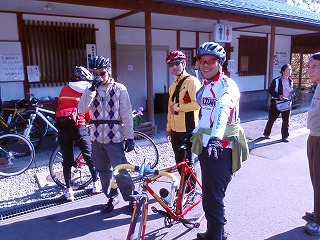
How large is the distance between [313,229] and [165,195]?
63.9 inches

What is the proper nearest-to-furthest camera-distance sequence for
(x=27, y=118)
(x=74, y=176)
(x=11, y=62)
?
A: (x=74, y=176) → (x=27, y=118) → (x=11, y=62)

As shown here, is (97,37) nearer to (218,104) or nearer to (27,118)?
(27,118)

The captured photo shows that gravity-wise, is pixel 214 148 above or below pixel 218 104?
below

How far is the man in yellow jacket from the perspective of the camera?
11.2 feet

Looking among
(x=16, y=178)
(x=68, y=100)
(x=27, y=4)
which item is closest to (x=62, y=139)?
(x=68, y=100)

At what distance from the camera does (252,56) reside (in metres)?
12.9

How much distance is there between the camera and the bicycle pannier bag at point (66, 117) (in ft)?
12.3

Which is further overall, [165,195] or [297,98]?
[297,98]

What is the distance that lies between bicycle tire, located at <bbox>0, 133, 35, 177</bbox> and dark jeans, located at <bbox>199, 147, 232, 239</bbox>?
3427mm

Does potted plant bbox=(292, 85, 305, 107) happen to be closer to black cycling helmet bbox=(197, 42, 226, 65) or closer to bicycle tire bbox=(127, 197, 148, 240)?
black cycling helmet bbox=(197, 42, 226, 65)

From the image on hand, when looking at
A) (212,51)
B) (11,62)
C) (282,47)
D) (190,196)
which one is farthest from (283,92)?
(282,47)

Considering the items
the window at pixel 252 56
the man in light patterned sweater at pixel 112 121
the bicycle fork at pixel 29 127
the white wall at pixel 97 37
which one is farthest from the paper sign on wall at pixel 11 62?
the window at pixel 252 56

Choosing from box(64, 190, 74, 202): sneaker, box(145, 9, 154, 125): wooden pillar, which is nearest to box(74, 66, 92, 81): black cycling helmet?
box(64, 190, 74, 202): sneaker

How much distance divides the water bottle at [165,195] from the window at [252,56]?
1055 centimetres
